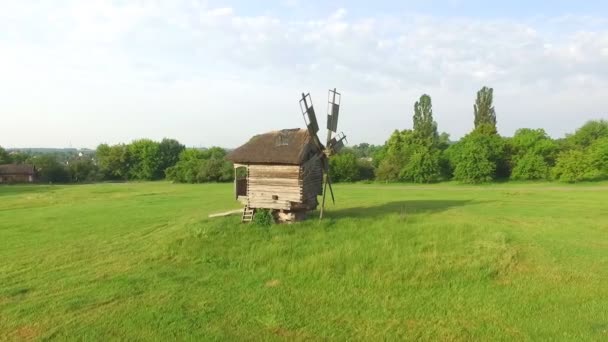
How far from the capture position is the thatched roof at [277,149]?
22484mm

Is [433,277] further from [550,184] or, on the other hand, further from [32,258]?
[550,184]

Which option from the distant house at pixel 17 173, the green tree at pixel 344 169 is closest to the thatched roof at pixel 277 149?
the green tree at pixel 344 169

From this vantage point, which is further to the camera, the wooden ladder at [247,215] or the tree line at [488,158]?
the tree line at [488,158]

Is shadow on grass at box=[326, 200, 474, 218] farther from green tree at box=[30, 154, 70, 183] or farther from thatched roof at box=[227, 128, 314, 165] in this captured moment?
green tree at box=[30, 154, 70, 183]

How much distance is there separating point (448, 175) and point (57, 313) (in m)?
62.4

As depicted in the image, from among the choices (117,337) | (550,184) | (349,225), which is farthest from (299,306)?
(550,184)

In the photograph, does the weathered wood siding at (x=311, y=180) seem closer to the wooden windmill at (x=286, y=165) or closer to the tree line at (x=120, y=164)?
the wooden windmill at (x=286, y=165)

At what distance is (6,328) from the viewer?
10.9 m

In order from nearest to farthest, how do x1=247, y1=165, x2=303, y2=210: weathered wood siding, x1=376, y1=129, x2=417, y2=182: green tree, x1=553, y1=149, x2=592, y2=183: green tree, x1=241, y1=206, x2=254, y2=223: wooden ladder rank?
x1=247, y1=165, x2=303, y2=210: weathered wood siding, x1=241, y1=206, x2=254, y2=223: wooden ladder, x1=553, y1=149, x2=592, y2=183: green tree, x1=376, y1=129, x2=417, y2=182: green tree

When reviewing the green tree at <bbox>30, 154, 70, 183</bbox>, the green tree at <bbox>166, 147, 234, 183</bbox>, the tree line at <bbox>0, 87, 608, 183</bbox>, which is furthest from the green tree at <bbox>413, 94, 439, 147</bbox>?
the green tree at <bbox>30, 154, 70, 183</bbox>

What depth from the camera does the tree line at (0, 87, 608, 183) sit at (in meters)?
58.5

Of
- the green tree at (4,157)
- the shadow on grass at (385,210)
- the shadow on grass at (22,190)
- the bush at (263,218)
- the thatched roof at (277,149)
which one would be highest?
the green tree at (4,157)

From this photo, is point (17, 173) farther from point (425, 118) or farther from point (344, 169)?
point (425, 118)

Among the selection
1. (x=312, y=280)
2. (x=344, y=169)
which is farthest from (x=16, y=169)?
(x=312, y=280)
